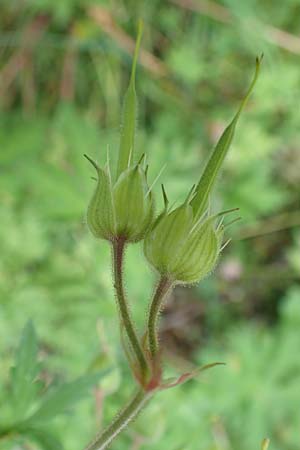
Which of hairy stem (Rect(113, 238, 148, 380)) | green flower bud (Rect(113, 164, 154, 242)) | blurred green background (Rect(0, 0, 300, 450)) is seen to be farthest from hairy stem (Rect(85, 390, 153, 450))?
blurred green background (Rect(0, 0, 300, 450))

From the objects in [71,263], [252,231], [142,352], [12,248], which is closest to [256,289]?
[252,231]

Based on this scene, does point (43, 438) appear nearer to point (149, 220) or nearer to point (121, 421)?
point (121, 421)

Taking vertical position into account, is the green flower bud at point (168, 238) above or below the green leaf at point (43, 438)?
above

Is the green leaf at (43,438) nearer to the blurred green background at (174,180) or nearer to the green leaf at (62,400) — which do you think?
the green leaf at (62,400)

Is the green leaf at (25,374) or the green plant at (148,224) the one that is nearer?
the green plant at (148,224)

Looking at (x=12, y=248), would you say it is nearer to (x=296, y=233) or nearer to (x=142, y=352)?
(x=296, y=233)

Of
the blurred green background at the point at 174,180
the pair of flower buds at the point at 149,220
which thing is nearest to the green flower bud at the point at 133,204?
the pair of flower buds at the point at 149,220
